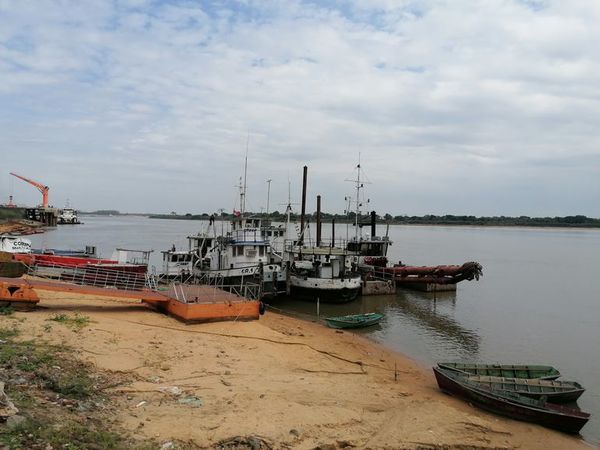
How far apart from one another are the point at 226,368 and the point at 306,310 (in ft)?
48.3

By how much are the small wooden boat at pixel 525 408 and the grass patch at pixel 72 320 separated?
11313mm

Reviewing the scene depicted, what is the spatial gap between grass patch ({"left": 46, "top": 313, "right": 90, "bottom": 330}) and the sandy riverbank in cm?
30

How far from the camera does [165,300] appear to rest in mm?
18047

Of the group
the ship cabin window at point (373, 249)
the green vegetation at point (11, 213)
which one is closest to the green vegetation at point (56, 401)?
the ship cabin window at point (373, 249)

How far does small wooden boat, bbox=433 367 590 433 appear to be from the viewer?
1180cm

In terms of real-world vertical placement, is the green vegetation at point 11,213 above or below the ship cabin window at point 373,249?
above

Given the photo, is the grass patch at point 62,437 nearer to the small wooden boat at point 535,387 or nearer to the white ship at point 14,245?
the small wooden boat at point 535,387

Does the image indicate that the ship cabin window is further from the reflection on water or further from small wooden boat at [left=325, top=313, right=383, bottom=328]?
small wooden boat at [left=325, top=313, right=383, bottom=328]

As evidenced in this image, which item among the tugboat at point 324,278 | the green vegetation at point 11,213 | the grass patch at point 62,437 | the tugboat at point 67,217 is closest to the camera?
the grass patch at point 62,437

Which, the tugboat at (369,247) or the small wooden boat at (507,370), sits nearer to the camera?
the small wooden boat at (507,370)

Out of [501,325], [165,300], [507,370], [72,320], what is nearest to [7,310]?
[72,320]

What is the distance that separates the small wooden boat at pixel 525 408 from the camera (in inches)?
465

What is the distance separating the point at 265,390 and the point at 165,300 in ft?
27.2

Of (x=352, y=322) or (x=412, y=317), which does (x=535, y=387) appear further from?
(x=412, y=317)
